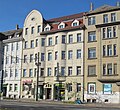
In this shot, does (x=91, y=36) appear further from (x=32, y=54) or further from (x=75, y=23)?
(x=32, y=54)

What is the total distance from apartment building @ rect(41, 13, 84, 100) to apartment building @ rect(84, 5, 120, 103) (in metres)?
1.64

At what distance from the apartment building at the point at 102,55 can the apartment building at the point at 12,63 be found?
18.1m

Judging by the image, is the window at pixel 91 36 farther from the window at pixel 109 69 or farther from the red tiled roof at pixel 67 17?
the window at pixel 109 69

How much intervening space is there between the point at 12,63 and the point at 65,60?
15.9 meters

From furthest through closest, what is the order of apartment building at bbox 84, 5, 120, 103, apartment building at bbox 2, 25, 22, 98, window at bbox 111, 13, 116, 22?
apartment building at bbox 2, 25, 22, 98
window at bbox 111, 13, 116, 22
apartment building at bbox 84, 5, 120, 103

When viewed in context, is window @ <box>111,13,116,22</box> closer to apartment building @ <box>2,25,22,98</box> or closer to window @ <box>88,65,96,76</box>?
window @ <box>88,65,96,76</box>

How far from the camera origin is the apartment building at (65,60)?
53.3 m

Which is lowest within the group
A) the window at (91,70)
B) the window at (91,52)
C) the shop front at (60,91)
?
the shop front at (60,91)

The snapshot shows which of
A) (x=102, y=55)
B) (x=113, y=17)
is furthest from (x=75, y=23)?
(x=102, y=55)

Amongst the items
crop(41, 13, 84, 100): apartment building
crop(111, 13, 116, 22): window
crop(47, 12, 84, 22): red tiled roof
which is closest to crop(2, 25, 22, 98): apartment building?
crop(41, 13, 84, 100): apartment building

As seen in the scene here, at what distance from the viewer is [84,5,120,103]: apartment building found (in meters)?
48.6

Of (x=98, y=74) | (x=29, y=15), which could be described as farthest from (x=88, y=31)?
(x=29, y=15)

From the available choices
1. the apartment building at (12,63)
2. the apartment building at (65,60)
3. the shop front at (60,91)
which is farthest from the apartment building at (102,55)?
the apartment building at (12,63)

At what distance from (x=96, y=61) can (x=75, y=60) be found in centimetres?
464
